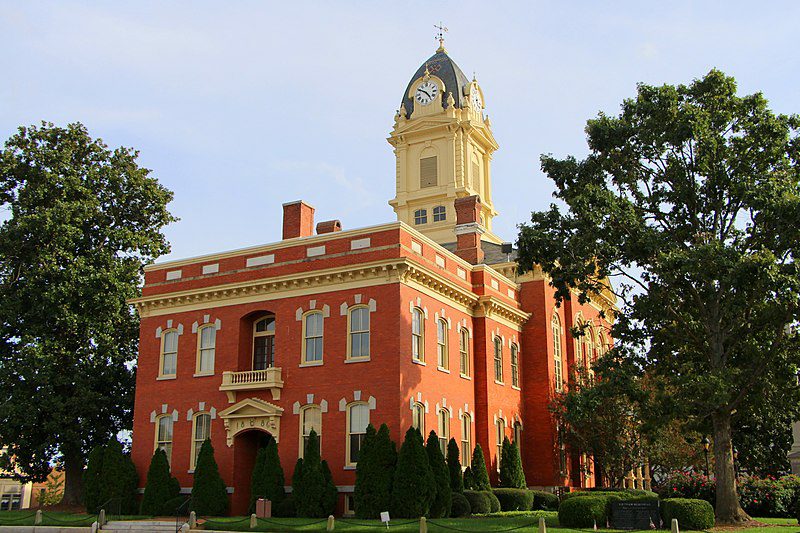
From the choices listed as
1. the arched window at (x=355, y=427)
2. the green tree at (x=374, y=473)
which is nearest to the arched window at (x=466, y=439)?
the arched window at (x=355, y=427)

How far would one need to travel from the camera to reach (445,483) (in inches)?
1200

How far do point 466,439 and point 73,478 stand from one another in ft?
65.2

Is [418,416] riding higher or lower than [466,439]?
higher

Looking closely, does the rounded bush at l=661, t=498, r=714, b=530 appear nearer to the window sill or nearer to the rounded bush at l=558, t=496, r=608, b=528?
the rounded bush at l=558, t=496, r=608, b=528

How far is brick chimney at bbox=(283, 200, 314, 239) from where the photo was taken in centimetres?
3809

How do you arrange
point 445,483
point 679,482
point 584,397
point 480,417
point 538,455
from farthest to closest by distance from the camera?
point 538,455 → point 480,417 → point 679,482 → point 445,483 → point 584,397

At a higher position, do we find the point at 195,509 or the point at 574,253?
the point at 574,253

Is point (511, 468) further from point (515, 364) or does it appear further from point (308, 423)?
point (308, 423)

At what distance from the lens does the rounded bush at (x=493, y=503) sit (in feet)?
109

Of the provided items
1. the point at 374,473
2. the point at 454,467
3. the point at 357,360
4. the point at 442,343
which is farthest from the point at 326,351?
the point at 454,467

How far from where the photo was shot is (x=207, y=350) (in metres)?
36.4

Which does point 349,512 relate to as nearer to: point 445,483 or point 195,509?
point 445,483

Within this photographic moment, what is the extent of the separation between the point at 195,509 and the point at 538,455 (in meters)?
17.1

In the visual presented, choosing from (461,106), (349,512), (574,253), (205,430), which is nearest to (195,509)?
(205,430)
